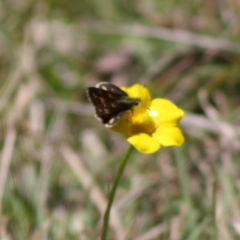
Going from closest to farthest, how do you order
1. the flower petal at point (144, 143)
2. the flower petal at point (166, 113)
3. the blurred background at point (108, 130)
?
the flower petal at point (144, 143) < the flower petal at point (166, 113) < the blurred background at point (108, 130)

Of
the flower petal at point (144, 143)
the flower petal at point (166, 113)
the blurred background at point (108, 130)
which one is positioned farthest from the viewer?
the blurred background at point (108, 130)

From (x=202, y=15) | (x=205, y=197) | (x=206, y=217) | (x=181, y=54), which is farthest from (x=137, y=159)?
(x=202, y=15)

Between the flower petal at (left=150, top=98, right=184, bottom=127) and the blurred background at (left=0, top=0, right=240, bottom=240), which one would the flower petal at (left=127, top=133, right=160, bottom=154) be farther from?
the blurred background at (left=0, top=0, right=240, bottom=240)

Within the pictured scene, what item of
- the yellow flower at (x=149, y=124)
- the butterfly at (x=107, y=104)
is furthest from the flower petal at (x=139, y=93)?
the butterfly at (x=107, y=104)

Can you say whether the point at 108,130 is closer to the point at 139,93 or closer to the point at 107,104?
the point at 139,93

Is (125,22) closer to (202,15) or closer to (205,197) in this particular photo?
(202,15)

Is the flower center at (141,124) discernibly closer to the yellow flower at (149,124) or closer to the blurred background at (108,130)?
the yellow flower at (149,124)

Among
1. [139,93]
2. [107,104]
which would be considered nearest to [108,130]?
[139,93]
